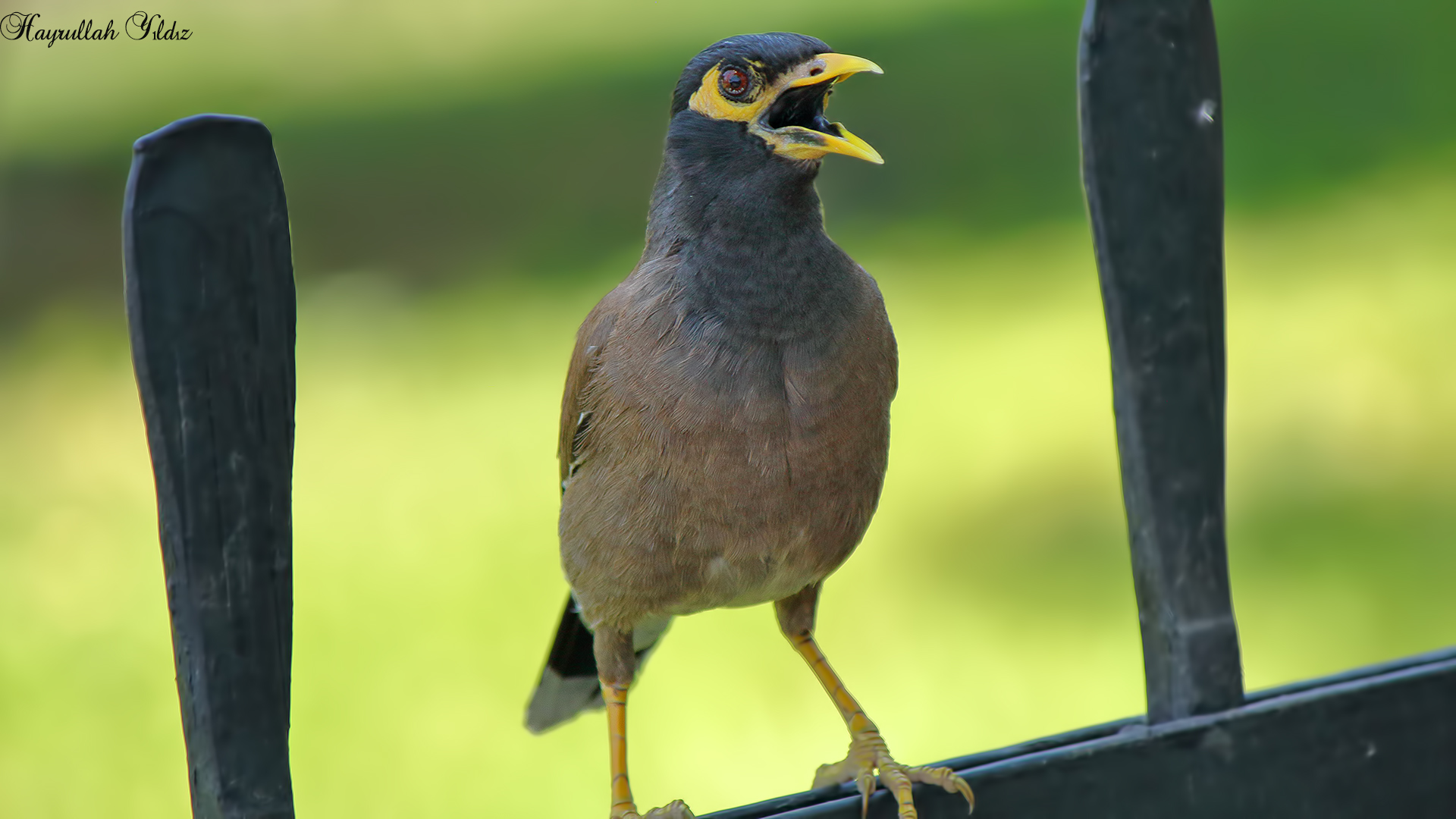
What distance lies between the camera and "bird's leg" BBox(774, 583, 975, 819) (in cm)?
196

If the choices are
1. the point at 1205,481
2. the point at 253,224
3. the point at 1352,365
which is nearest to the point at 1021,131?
the point at 1352,365

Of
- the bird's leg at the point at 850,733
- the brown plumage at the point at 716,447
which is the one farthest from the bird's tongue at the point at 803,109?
the bird's leg at the point at 850,733

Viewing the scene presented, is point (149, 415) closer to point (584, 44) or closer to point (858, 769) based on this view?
point (858, 769)

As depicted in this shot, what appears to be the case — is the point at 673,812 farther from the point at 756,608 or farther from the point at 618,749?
the point at 756,608

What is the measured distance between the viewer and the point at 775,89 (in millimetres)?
1944

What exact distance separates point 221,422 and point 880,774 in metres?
1.15

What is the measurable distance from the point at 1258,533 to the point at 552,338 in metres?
2.89

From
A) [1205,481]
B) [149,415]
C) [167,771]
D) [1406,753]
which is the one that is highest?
→ [149,415]

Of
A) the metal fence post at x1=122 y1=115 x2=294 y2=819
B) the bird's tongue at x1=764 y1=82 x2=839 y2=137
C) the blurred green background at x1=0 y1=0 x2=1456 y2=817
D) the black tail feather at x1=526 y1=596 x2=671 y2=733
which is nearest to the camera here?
the metal fence post at x1=122 y1=115 x2=294 y2=819

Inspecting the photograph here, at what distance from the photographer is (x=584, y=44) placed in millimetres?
6742

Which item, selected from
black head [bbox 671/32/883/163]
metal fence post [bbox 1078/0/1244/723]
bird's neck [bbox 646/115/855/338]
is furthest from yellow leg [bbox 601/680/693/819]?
black head [bbox 671/32/883/163]

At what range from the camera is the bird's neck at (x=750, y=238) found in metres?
1.99

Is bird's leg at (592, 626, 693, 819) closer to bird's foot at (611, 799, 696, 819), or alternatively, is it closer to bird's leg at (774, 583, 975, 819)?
bird's foot at (611, 799, 696, 819)

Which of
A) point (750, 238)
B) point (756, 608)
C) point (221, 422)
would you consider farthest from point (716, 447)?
point (756, 608)
